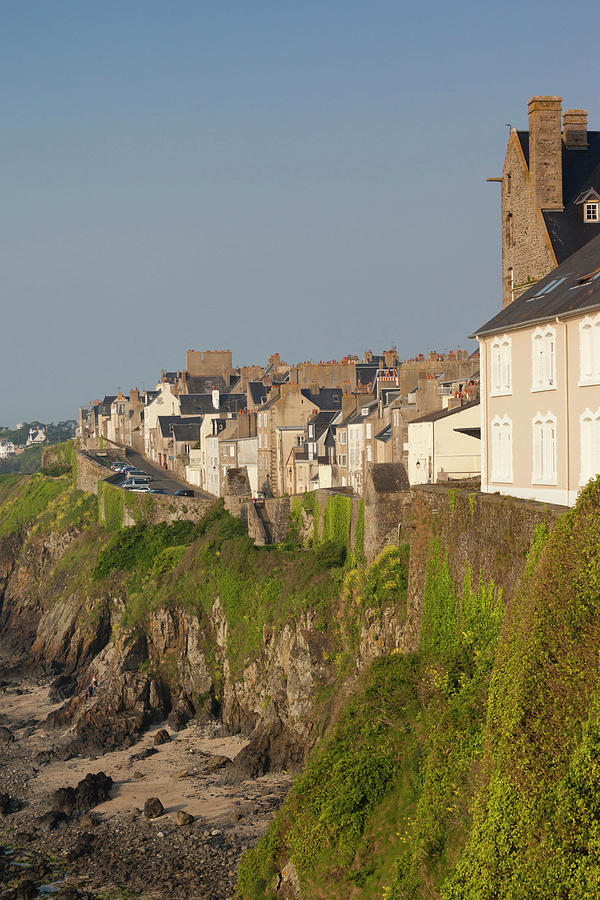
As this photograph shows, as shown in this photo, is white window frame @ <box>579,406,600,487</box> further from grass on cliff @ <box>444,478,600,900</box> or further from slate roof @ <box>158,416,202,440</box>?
slate roof @ <box>158,416,202,440</box>

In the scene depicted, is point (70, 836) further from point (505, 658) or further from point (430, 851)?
point (505, 658)

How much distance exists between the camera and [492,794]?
14.8 m

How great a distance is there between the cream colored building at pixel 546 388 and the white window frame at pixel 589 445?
2 centimetres

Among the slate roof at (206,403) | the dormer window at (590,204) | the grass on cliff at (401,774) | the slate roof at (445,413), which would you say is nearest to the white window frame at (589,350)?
the grass on cliff at (401,774)

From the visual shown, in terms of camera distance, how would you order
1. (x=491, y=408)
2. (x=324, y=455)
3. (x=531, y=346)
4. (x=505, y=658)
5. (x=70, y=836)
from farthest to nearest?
(x=324, y=455), (x=70, y=836), (x=491, y=408), (x=531, y=346), (x=505, y=658)

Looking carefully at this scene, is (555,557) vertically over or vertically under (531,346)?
under

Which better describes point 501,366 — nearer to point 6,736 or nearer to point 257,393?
point 6,736

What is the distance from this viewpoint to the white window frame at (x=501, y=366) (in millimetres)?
22938

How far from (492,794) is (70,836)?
2356 cm

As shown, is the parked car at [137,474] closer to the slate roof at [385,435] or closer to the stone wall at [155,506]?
the stone wall at [155,506]

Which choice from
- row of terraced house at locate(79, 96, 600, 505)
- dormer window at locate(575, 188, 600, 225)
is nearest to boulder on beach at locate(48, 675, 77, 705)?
row of terraced house at locate(79, 96, 600, 505)

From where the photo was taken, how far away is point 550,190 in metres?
30.0

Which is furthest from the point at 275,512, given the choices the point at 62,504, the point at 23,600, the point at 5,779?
the point at 62,504

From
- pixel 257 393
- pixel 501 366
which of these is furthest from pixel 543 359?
pixel 257 393
